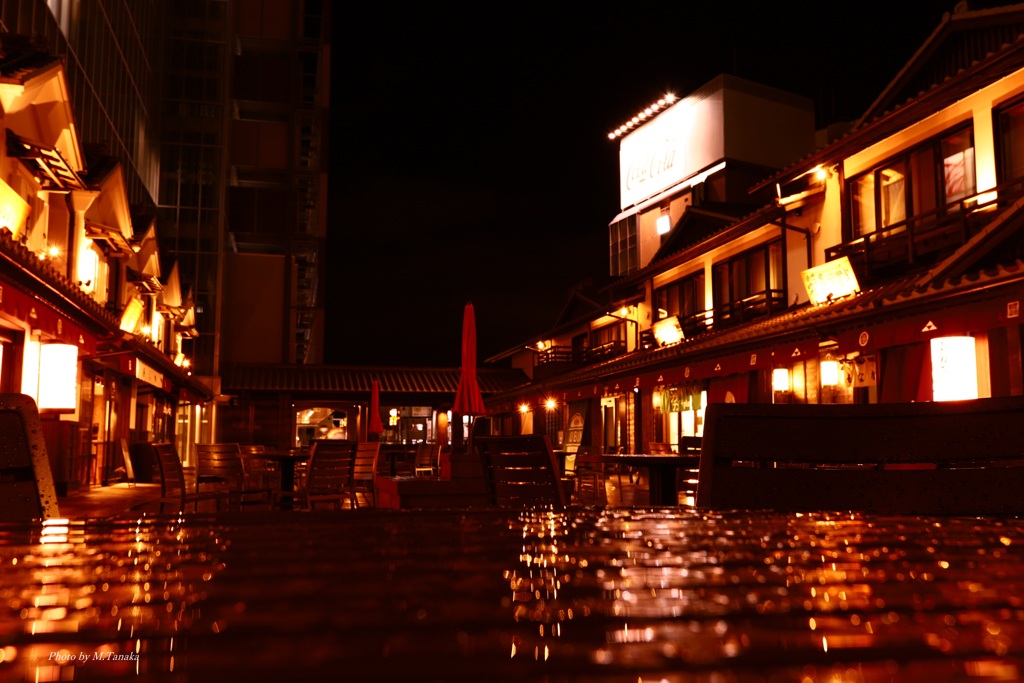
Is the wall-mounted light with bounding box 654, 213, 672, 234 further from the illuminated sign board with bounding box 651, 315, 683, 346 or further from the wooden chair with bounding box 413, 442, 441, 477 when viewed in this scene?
the wooden chair with bounding box 413, 442, 441, 477

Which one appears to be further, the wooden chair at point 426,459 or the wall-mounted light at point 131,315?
the wall-mounted light at point 131,315

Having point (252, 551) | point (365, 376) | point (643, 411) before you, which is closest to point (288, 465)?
point (252, 551)

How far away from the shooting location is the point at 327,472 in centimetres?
730

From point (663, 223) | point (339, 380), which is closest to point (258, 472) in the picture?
point (339, 380)

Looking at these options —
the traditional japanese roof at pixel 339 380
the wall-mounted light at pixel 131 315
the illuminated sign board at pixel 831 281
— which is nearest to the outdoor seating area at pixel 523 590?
the illuminated sign board at pixel 831 281

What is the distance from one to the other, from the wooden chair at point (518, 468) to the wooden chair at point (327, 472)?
2.96 m

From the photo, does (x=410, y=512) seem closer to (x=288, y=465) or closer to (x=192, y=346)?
(x=288, y=465)

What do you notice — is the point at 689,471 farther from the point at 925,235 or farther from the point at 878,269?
the point at 925,235

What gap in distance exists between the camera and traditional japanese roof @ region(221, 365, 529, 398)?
26.2 m

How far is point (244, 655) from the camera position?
357 mm

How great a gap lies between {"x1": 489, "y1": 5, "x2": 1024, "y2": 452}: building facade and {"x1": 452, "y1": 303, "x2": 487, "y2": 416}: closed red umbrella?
3776mm

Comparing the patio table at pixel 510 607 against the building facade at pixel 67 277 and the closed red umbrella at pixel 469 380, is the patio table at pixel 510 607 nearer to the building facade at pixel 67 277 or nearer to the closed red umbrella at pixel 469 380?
the building facade at pixel 67 277

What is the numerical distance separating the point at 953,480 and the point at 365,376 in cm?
2623

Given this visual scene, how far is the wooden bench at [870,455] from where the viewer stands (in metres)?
1.92
